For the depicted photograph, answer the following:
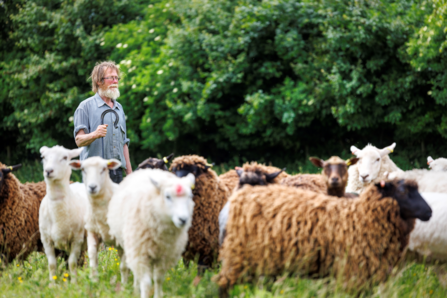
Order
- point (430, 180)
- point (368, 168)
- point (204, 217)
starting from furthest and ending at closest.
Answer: point (368, 168) < point (430, 180) < point (204, 217)

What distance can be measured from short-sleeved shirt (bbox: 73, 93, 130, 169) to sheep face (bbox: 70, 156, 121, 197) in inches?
26.6

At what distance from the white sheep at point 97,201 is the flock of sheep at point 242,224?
1 cm

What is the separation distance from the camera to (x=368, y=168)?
583 cm

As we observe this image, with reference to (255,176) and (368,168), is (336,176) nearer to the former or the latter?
(255,176)

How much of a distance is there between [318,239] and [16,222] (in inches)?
139

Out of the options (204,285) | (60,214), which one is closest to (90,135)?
(60,214)

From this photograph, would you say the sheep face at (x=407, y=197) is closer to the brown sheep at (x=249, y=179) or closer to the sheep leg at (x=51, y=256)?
the brown sheep at (x=249, y=179)

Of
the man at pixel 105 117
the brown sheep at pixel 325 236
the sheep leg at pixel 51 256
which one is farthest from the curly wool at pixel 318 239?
the man at pixel 105 117

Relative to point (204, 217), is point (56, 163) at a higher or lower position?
higher

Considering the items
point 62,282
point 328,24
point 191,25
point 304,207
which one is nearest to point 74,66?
point 191,25

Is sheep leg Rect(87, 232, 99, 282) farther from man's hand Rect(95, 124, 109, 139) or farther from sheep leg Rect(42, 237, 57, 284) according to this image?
man's hand Rect(95, 124, 109, 139)

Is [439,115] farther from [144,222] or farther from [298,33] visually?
[144,222]

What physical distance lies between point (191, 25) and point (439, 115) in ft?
24.3

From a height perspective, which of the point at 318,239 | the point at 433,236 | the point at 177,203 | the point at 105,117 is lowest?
the point at 433,236
